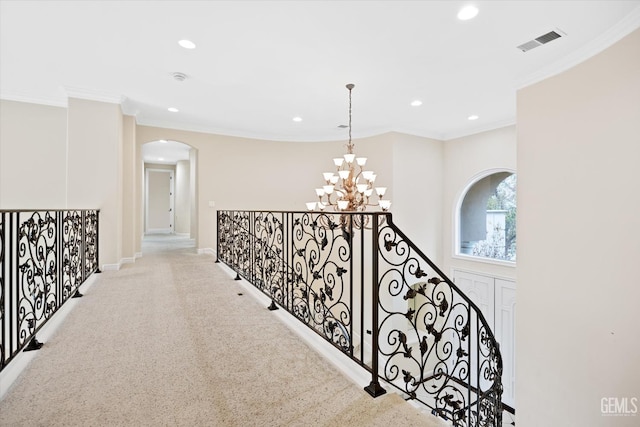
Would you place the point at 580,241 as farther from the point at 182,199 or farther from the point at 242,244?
the point at 182,199

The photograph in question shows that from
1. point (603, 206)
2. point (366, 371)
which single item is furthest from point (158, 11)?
point (603, 206)

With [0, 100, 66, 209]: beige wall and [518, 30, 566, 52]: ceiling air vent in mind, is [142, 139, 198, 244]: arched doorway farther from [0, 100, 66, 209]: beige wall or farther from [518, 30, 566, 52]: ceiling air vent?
[518, 30, 566, 52]: ceiling air vent

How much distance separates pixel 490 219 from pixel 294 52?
5495 millimetres

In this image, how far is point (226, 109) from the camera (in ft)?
18.3

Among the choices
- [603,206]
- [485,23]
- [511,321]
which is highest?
[485,23]

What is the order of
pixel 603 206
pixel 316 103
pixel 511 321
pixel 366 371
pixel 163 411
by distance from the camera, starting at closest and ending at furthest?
pixel 163 411 < pixel 366 371 < pixel 603 206 < pixel 316 103 < pixel 511 321

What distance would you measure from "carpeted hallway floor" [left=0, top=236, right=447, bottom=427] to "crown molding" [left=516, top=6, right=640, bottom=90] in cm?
385

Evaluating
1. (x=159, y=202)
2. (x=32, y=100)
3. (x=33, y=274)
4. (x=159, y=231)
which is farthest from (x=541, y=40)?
(x=159, y=231)

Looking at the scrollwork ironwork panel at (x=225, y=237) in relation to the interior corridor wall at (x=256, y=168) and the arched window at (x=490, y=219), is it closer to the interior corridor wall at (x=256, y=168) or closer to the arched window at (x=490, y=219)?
the interior corridor wall at (x=256, y=168)

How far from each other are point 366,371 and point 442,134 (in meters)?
6.55

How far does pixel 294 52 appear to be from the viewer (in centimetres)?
355

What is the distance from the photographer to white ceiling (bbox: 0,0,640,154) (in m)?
2.84

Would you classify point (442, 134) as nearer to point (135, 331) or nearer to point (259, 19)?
point (259, 19)

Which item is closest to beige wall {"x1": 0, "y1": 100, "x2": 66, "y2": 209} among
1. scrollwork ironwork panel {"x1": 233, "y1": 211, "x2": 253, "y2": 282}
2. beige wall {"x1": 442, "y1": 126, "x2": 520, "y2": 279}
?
scrollwork ironwork panel {"x1": 233, "y1": 211, "x2": 253, "y2": 282}
